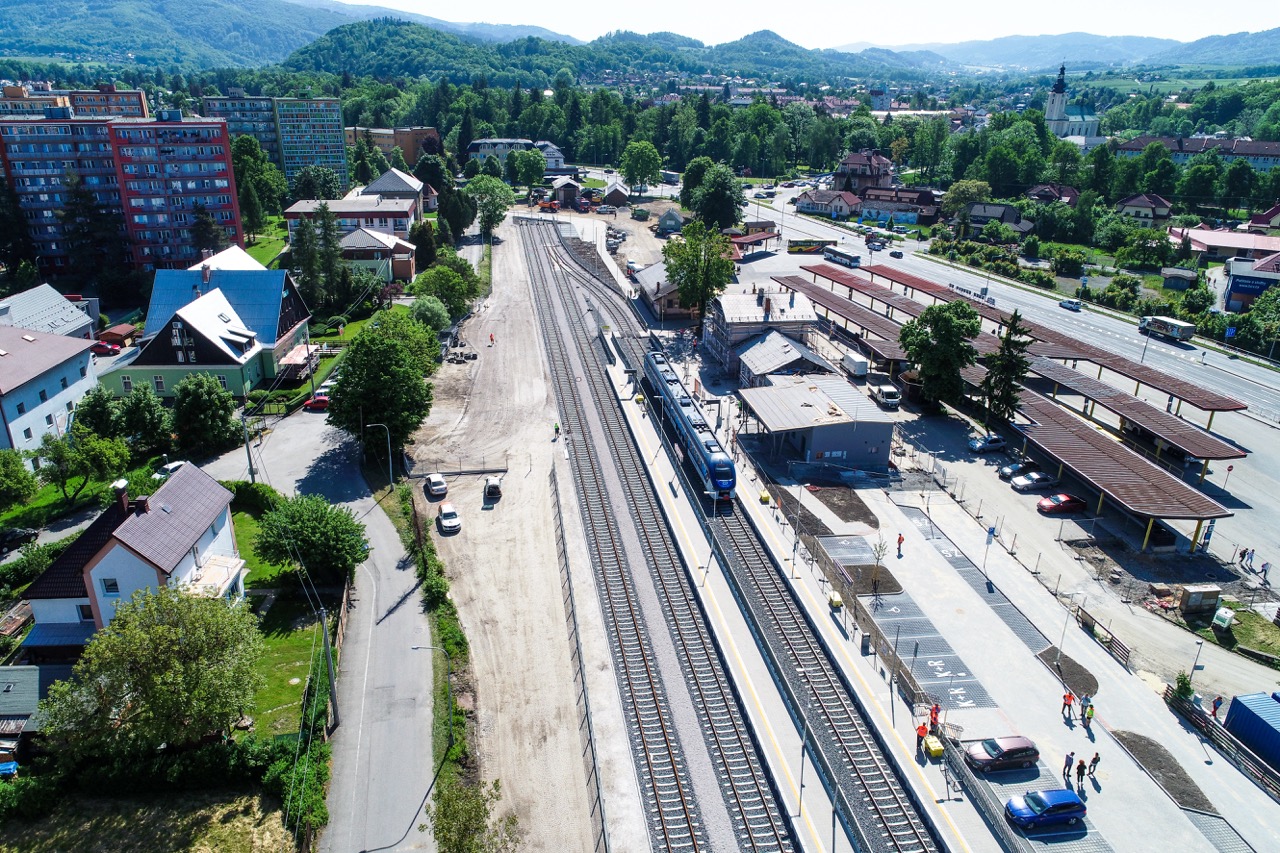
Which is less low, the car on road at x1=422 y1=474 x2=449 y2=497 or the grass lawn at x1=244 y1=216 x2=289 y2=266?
the grass lawn at x1=244 y1=216 x2=289 y2=266

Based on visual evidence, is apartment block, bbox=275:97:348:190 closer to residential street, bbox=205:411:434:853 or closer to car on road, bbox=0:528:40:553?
car on road, bbox=0:528:40:553

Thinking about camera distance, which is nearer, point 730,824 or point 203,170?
point 730,824

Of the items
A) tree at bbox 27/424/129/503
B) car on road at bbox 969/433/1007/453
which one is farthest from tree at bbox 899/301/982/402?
tree at bbox 27/424/129/503

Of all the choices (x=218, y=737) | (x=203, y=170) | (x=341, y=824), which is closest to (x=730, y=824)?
(x=341, y=824)

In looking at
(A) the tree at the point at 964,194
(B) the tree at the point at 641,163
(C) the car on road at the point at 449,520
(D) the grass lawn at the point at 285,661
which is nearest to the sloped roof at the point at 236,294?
(C) the car on road at the point at 449,520

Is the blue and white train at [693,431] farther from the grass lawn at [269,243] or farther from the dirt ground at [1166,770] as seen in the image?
the grass lawn at [269,243]

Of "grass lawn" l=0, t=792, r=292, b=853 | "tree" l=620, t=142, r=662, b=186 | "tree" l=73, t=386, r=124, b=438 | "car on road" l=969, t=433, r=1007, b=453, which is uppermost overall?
"tree" l=620, t=142, r=662, b=186

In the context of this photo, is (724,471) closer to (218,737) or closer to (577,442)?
(577,442)

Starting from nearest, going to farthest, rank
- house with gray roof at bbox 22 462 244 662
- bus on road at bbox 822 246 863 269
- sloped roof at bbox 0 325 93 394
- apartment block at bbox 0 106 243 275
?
house with gray roof at bbox 22 462 244 662
sloped roof at bbox 0 325 93 394
apartment block at bbox 0 106 243 275
bus on road at bbox 822 246 863 269
